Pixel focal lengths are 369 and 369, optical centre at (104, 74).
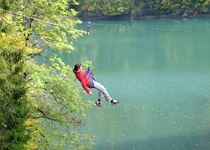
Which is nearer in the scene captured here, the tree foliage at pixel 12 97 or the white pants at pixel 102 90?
the white pants at pixel 102 90

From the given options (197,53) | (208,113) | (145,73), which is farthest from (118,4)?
(208,113)

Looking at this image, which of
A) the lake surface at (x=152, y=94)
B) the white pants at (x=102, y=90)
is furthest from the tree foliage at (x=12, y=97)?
the lake surface at (x=152, y=94)

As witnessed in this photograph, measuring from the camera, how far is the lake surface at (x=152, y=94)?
16734 millimetres

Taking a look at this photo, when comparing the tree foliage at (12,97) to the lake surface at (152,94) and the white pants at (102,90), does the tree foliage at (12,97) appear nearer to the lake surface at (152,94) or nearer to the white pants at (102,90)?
the white pants at (102,90)

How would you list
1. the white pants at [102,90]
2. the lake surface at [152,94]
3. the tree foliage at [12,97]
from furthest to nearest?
the lake surface at [152,94]
the tree foliage at [12,97]
the white pants at [102,90]

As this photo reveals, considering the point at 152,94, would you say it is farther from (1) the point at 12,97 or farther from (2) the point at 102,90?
(1) the point at 12,97

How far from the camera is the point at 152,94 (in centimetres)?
2295

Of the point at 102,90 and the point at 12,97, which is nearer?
the point at 102,90

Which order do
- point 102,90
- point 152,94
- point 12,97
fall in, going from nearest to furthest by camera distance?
1. point 102,90
2. point 12,97
3. point 152,94

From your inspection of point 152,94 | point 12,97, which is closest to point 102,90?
point 12,97

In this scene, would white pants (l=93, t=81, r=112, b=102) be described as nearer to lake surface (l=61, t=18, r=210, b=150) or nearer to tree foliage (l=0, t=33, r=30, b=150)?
lake surface (l=61, t=18, r=210, b=150)

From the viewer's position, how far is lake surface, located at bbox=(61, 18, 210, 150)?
659 inches

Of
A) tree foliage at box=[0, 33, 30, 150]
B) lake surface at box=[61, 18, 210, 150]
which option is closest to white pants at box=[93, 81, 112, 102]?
lake surface at box=[61, 18, 210, 150]

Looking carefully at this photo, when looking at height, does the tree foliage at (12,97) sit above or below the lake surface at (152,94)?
above
